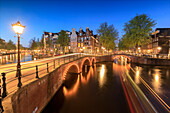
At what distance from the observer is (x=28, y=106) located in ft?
18.8

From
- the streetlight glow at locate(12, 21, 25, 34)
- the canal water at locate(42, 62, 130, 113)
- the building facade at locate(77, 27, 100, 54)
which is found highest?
the building facade at locate(77, 27, 100, 54)

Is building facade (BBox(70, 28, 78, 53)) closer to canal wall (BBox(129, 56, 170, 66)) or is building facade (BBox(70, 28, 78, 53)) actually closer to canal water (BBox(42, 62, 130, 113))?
canal wall (BBox(129, 56, 170, 66))

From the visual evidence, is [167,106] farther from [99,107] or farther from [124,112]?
[99,107]

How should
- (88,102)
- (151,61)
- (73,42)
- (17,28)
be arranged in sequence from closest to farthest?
1. (17,28)
2. (88,102)
3. (151,61)
4. (73,42)

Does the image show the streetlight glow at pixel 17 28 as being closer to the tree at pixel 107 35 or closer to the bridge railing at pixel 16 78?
the bridge railing at pixel 16 78

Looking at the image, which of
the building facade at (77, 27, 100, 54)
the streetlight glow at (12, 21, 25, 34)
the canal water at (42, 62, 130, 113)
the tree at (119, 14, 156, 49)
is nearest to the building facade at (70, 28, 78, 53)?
the building facade at (77, 27, 100, 54)

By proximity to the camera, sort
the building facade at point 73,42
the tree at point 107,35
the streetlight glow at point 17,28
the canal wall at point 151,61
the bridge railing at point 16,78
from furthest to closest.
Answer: the building facade at point 73,42 → the tree at point 107,35 → the canal wall at point 151,61 → the streetlight glow at point 17,28 → the bridge railing at point 16,78

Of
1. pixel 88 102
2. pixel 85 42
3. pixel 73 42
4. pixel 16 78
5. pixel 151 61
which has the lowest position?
pixel 88 102

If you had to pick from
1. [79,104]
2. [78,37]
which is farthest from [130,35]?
[79,104]

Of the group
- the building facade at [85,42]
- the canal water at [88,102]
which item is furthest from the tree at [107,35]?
the canal water at [88,102]

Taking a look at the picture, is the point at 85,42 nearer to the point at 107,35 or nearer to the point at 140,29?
the point at 107,35

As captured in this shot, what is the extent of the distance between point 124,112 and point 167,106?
13.5 ft

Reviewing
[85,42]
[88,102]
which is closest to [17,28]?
[88,102]

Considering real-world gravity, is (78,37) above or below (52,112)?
above
